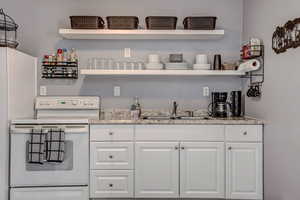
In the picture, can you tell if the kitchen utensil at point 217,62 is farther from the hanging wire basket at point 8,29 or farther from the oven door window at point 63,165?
the hanging wire basket at point 8,29

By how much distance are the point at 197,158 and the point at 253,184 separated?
0.59m

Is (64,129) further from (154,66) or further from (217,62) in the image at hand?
(217,62)

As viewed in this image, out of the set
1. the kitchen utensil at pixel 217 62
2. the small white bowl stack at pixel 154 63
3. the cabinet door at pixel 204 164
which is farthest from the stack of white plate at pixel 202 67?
the cabinet door at pixel 204 164

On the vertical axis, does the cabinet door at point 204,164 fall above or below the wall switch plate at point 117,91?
below

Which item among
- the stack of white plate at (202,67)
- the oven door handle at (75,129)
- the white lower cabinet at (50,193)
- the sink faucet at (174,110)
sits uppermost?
the stack of white plate at (202,67)

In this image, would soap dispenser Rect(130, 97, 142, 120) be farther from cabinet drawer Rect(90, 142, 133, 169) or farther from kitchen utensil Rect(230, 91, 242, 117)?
kitchen utensil Rect(230, 91, 242, 117)

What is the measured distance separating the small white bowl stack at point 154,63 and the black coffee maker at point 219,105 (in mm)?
709

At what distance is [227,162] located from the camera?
270cm

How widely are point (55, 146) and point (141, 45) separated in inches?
59.3

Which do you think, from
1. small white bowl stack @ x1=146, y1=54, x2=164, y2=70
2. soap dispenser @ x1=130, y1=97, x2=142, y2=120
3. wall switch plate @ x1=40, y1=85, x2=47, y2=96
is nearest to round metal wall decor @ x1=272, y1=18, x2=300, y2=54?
small white bowl stack @ x1=146, y1=54, x2=164, y2=70

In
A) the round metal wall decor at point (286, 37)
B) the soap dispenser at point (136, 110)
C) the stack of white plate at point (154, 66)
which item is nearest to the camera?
the round metal wall decor at point (286, 37)

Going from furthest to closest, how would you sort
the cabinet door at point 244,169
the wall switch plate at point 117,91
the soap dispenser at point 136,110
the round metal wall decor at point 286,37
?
1. the wall switch plate at point 117,91
2. the soap dispenser at point 136,110
3. the cabinet door at point 244,169
4. the round metal wall decor at point 286,37

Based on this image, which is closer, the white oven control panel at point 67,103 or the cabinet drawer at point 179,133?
the cabinet drawer at point 179,133

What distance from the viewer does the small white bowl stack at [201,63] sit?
311 centimetres
